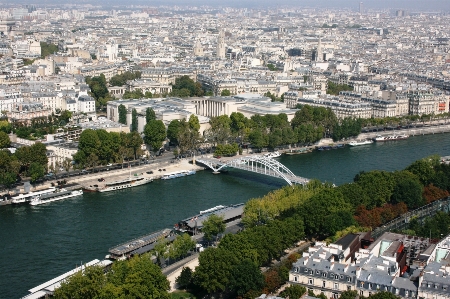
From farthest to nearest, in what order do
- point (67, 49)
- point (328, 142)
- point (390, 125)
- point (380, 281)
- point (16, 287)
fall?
point (67, 49), point (390, 125), point (328, 142), point (16, 287), point (380, 281)

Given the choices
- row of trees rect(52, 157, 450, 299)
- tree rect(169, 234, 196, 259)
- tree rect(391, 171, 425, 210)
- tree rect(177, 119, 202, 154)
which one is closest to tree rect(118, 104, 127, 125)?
tree rect(177, 119, 202, 154)

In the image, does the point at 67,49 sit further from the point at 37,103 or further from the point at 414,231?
the point at 414,231

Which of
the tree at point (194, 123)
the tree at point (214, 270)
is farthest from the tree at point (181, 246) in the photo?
the tree at point (194, 123)

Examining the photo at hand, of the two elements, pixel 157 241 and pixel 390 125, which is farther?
pixel 390 125

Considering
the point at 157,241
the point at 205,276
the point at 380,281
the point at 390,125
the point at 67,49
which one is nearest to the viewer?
the point at 380,281

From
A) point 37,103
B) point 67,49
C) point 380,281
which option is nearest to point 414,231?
point 380,281

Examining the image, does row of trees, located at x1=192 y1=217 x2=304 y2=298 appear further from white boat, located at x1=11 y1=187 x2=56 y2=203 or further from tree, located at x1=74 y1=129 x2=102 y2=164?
tree, located at x1=74 y1=129 x2=102 y2=164

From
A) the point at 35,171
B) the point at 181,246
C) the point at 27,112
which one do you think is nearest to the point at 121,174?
the point at 35,171
